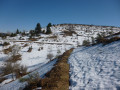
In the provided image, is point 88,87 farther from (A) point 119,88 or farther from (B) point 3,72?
(B) point 3,72

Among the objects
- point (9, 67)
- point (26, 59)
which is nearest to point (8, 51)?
point (26, 59)

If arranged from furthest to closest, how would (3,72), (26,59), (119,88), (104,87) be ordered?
(26,59), (3,72), (104,87), (119,88)

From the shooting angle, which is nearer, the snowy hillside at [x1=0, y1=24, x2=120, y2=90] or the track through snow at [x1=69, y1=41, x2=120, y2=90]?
the track through snow at [x1=69, y1=41, x2=120, y2=90]

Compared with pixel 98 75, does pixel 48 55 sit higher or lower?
lower

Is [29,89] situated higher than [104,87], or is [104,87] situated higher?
[104,87]

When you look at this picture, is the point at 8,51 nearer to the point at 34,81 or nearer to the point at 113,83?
the point at 34,81

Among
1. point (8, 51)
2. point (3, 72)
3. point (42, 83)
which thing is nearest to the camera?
point (42, 83)

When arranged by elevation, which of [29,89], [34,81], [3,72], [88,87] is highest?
[88,87]

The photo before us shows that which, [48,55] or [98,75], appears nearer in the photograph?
[98,75]

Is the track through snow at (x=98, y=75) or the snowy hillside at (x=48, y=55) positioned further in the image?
the snowy hillside at (x=48, y=55)

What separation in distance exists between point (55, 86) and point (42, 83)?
3.38 feet

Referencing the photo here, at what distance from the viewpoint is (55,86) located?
4.18m

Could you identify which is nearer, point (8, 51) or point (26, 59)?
point (26, 59)

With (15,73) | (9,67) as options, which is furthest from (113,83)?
(9,67)
